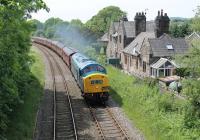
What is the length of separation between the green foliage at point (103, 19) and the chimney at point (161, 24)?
6177cm

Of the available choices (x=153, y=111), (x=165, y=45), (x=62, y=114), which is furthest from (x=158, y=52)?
(x=62, y=114)

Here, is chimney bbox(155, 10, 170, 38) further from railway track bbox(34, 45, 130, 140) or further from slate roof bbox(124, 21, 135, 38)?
railway track bbox(34, 45, 130, 140)

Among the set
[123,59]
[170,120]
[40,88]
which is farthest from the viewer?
[123,59]

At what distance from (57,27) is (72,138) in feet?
389

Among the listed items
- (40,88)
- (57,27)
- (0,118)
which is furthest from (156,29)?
(57,27)

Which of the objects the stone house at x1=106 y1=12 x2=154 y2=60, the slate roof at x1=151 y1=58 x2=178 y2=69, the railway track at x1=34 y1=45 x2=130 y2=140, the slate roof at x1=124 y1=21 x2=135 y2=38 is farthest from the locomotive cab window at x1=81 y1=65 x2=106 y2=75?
the slate roof at x1=124 y1=21 x2=135 y2=38

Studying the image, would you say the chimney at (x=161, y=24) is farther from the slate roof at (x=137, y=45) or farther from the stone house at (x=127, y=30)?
the stone house at (x=127, y=30)

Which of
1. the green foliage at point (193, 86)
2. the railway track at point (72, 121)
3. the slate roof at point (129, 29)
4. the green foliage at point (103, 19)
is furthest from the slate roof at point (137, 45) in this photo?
the green foliage at point (103, 19)

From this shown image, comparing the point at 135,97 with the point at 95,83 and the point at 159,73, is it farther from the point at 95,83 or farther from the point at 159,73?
the point at 159,73

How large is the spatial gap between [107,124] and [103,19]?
105605 millimetres

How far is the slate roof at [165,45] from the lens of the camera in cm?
4583

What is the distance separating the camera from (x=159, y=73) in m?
43.8

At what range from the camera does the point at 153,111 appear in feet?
81.8

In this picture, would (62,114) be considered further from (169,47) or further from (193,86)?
(169,47)
